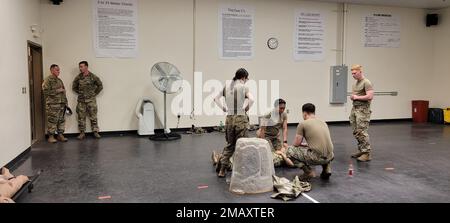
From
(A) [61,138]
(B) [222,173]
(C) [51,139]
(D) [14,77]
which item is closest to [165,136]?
(A) [61,138]

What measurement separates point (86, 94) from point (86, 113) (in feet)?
1.30

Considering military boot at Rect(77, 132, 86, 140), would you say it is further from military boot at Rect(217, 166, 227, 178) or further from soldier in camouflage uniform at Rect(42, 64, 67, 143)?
military boot at Rect(217, 166, 227, 178)

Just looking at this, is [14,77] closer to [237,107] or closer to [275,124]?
[237,107]

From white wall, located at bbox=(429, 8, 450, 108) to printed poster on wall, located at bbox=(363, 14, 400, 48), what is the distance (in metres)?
1.17

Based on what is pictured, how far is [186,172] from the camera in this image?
462 centimetres

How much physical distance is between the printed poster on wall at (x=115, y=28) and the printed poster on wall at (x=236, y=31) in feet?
6.22

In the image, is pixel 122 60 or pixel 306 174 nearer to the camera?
pixel 306 174

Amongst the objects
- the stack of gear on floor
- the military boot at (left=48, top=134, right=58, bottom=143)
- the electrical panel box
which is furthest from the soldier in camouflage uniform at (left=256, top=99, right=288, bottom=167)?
the electrical panel box

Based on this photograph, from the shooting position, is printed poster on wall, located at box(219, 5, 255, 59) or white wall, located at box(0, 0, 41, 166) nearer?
white wall, located at box(0, 0, 41, 166)

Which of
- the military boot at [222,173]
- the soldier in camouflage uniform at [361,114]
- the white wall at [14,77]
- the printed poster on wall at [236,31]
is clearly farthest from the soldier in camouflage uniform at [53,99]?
the soldier in camouflage uniform at [361,114]

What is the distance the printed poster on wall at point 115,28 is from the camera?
724 cm

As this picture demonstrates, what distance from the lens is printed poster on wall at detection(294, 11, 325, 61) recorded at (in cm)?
880

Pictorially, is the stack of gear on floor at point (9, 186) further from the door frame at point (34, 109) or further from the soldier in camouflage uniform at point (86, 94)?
the soldier in camouflage uniform at point (86, 94)

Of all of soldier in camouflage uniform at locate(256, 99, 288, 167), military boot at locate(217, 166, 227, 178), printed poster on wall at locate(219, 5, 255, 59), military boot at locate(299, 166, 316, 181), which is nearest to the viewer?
military boot at locate(299, 166, 316, 181)
